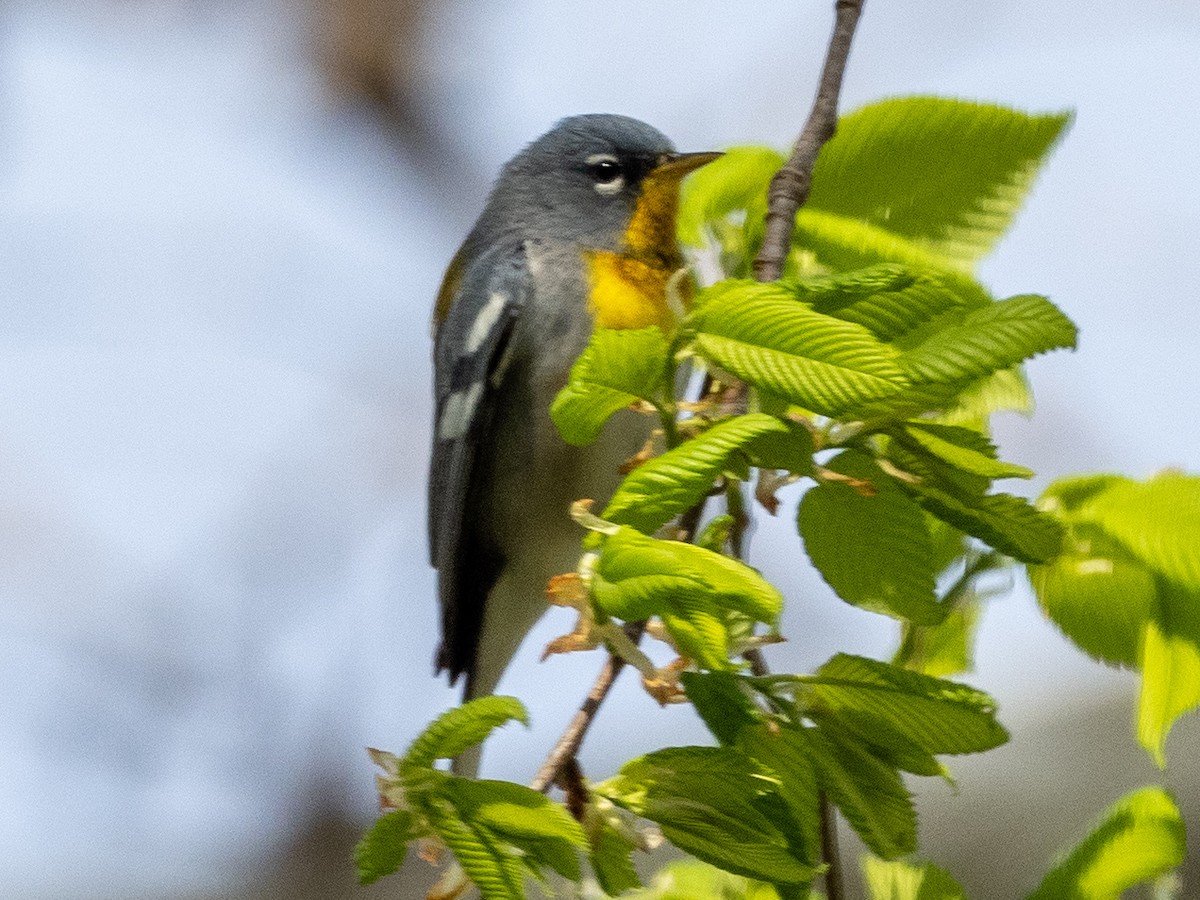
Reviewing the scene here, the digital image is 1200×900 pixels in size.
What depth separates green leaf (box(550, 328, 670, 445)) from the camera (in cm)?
90

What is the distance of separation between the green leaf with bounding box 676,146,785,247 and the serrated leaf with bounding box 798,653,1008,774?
55 centimetres

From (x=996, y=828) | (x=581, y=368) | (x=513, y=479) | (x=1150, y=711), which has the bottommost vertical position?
(x=996, y=828)

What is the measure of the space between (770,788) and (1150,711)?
251 mm

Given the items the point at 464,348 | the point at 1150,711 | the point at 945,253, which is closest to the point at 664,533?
the point at 1150,711

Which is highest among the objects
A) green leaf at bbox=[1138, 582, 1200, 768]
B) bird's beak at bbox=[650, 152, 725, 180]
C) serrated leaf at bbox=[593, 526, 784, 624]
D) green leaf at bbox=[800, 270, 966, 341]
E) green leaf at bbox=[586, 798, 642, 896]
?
green leaf at bbox=[800, 270, 966, 341]

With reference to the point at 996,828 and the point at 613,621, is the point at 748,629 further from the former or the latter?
the point at 996,828

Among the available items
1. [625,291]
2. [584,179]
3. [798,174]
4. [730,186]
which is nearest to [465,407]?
[625,291]

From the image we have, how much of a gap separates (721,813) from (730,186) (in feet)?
2.20

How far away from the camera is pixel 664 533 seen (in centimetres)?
94

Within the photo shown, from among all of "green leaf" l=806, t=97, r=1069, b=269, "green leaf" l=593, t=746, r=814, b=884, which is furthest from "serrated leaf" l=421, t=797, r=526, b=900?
"green leaf" l=806, t=97, r=1069, b=269

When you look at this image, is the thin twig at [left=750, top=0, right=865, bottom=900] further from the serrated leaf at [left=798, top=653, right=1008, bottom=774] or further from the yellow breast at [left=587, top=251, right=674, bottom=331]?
the yellow breast at [left=587, top=251, right=674, bottom=331]

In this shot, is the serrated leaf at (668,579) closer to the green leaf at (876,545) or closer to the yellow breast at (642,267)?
the green leaf at (876,545)

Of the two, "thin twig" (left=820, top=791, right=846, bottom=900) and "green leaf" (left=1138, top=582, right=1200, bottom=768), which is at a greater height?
"green leaf" (left=1138, top=582, right=1200, bottom=768)

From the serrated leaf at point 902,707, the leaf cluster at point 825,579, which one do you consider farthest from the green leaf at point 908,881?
the serrated leaf at point 902,707
